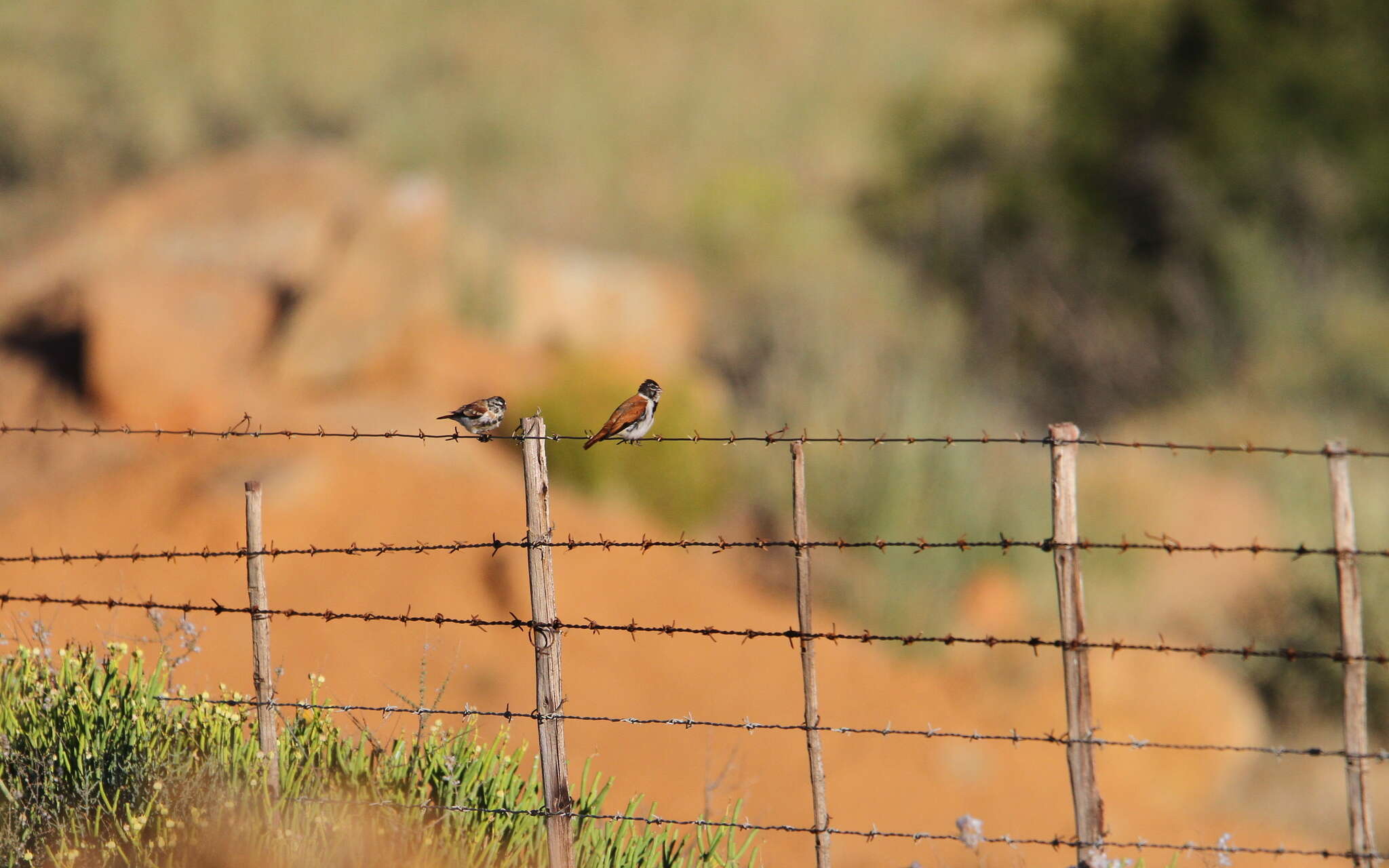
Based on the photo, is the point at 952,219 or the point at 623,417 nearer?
the point at 623,417

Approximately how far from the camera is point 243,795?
5.05 m

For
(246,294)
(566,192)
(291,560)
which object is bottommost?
(291,560)

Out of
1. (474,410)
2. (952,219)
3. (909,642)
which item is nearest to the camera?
(909,642)

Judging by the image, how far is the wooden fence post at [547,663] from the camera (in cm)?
474

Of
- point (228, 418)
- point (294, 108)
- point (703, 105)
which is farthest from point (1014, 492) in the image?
point (703, 105)

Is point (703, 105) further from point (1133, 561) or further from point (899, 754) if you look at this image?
point (899, 754)

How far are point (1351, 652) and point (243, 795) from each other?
3.38 meters

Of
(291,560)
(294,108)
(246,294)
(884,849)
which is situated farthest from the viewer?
(294,108)

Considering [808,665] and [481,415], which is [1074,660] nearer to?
[808,665]

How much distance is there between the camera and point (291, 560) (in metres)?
11.1

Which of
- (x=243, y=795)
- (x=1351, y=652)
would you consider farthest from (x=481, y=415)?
(x=1351, y=652)

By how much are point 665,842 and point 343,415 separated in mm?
8610

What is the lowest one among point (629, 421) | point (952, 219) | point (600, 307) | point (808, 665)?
point (808, 665)

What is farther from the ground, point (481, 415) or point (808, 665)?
point (481, 415)
